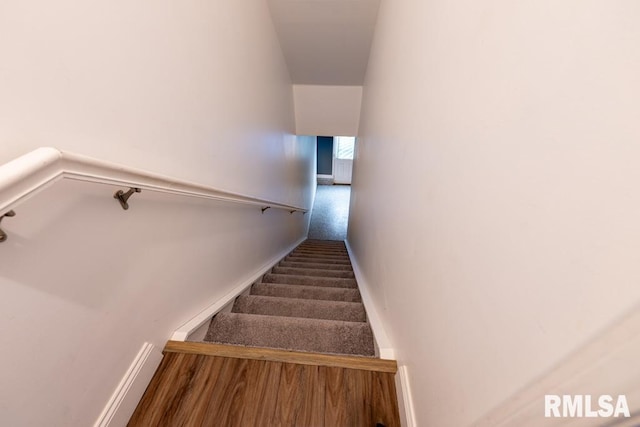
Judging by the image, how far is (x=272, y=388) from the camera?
999 mm

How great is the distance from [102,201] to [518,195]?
41.1 inches

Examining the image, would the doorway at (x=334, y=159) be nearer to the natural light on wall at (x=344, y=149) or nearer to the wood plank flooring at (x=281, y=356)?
the natural light on wall at (x=344, y=149)

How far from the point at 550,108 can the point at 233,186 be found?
1.53 metres

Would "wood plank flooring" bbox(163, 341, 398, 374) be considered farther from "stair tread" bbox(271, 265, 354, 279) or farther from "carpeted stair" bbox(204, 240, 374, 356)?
"stair tread" bbox(271, 265, 354, 279)

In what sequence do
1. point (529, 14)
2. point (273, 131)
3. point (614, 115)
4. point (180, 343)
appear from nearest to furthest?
point (614, 115), point (529, 14), point (180, 343), point (273, 131)

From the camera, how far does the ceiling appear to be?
2215 mm

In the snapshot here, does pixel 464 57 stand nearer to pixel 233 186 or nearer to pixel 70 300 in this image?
pixel 70 300

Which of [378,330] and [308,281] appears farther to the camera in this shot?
[308,281]

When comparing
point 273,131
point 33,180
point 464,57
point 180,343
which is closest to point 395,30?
point 464,57

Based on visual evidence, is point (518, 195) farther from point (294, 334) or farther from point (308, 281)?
point (308, 281)

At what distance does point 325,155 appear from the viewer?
8.19m

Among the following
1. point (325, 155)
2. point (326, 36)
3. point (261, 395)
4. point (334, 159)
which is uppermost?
point (325, 155)

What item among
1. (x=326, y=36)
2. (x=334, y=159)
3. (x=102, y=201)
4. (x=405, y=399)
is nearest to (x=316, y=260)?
(x=405, y=399)

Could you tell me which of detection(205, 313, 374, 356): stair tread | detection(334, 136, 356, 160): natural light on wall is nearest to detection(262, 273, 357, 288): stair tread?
detection(205, 313, 374, 356): stair tread
